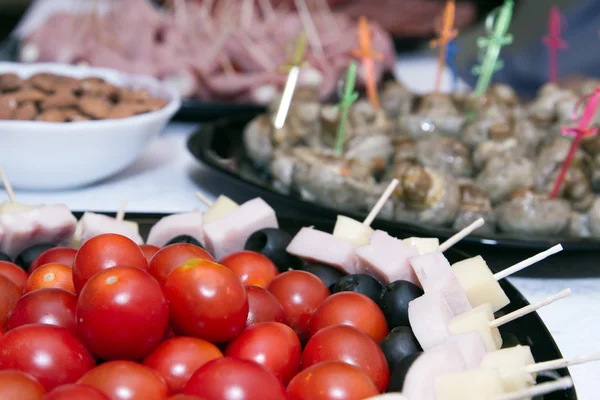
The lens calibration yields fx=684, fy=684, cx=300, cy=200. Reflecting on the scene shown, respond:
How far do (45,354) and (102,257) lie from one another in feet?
0.46

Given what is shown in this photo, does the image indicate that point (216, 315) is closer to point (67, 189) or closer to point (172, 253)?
point (172, 253)

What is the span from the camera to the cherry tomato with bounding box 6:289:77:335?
76 centimetres

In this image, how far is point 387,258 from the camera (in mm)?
950


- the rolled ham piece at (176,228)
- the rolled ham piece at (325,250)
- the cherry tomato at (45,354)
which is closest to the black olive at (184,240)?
the rolled ham piece at (176,228)

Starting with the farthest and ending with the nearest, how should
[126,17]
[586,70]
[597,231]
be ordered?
[586,70]
[126,17]
[597,231]

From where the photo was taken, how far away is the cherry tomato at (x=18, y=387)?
2.01 ft

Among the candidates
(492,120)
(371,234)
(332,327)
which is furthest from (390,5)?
(332,327)

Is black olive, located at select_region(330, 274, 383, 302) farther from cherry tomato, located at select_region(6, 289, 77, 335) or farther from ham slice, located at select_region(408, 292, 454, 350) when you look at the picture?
cherry tomato, located at select_region(6, 289, 77, 335)

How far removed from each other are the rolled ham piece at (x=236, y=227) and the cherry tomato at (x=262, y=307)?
24 centimetres

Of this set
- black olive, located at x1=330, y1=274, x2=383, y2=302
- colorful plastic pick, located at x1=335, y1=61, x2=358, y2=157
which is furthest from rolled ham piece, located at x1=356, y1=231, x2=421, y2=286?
colorful plastic pick, located at x1=335, y1=61, x2=358, y2=157

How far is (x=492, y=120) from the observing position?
175 cm

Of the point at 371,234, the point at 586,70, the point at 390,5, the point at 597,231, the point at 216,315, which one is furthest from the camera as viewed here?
the point at 390,5

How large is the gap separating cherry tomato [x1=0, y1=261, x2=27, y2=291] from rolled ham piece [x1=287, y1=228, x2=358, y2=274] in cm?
38

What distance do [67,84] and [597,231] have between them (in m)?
1.23
